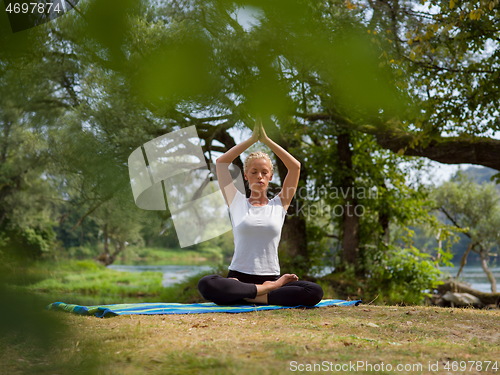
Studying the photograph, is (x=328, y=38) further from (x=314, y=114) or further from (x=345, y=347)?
(x=314, y=114)

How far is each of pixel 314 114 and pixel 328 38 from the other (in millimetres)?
7141

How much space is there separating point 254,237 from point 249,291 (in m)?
0.34

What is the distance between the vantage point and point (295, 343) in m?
2.17

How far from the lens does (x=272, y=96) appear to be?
28.7 inches

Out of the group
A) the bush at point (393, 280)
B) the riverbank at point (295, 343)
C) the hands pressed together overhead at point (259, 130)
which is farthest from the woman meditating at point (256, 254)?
the bush at point (393, 280)

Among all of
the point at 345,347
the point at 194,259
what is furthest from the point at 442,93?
the point at 194,259

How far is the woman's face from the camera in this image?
3.35 meters

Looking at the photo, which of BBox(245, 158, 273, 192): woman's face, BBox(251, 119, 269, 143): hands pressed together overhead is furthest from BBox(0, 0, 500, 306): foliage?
BBox(245, 158, 273, 192): woman's face

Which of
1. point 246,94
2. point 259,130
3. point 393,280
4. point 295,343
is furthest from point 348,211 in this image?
point 246,94

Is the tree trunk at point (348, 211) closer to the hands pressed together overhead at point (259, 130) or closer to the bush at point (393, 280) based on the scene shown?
the bush at point (393, 280)

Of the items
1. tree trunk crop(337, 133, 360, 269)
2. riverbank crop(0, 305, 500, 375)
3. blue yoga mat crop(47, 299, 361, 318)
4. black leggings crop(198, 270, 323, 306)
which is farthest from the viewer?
tree trunk crop(337, 133, 360, 269)

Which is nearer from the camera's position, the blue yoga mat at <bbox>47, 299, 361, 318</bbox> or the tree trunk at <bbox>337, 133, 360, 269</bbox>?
the blue yoga mat at <bbox>47, 299, 361, 318</bbox>

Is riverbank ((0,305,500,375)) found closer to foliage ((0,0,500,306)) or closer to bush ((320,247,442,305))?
foliage ((0,0,500,306))

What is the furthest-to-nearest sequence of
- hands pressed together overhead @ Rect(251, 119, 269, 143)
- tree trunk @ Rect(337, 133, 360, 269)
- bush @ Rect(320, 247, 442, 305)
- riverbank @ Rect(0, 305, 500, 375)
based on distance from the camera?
tree trunk @ Rect(337, 133, 360, 269) < bush @ Rect(320, 247, 442, 305) < riverbank @ Rect(0, 305, 500, 375) < hands pressed together overhead @ Rect(251, 119, 269, 143)
